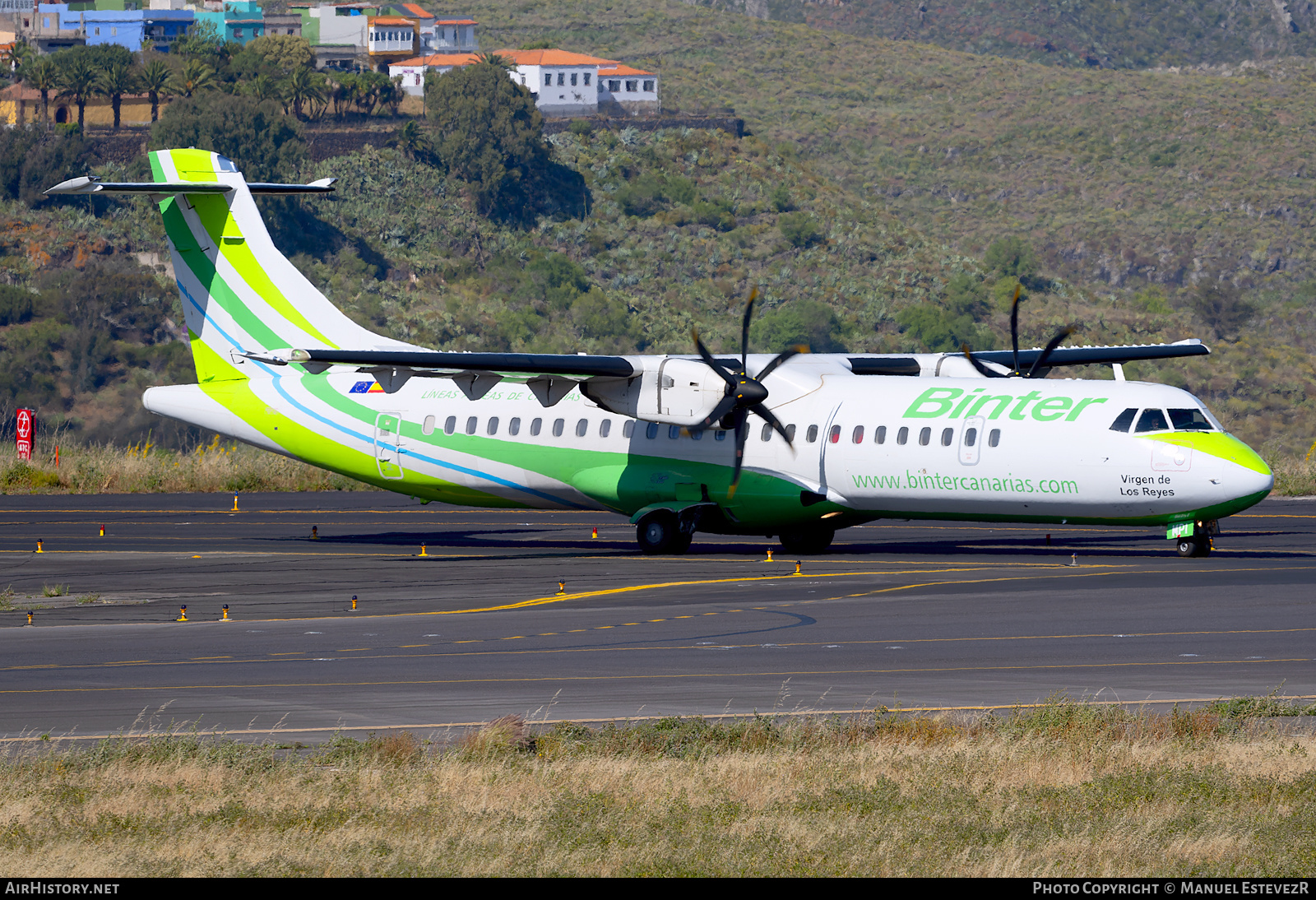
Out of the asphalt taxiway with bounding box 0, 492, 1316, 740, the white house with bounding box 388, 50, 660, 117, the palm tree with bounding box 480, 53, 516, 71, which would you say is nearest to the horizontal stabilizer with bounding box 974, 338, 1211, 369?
the asphalt taxiway with bounding box 0, 492, 1316, 740

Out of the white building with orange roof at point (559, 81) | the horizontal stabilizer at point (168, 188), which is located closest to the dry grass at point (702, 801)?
the horizontal stabilizer at point (168, 188)

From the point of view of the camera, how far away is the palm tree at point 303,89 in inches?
5443

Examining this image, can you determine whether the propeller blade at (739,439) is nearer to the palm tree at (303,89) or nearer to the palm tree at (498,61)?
the palm tree at (498,61)

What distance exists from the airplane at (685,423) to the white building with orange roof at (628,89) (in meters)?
115

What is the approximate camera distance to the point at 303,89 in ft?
454

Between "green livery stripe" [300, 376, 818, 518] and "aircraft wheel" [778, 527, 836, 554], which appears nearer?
"green livery stripe" [300, 376, 818, 518]

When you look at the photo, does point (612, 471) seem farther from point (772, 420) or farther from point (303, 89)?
point (303, 89)

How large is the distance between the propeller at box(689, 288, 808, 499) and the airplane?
0.04 m

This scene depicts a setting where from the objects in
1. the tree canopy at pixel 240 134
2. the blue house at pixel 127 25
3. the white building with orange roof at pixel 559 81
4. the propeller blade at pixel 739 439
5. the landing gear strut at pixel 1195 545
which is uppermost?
the blue house at pixel 127 25

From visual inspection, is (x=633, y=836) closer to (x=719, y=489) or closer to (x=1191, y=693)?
(x=1191, y=693)

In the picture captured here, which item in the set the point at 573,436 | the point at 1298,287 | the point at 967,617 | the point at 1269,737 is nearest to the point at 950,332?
the point at 1298,287

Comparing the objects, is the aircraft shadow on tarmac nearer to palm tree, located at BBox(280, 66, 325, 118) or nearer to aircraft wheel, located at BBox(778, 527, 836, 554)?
aircraft wheel, located at BBox(778, 527, 836, 554)

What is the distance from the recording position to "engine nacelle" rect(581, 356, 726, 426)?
31516mm
